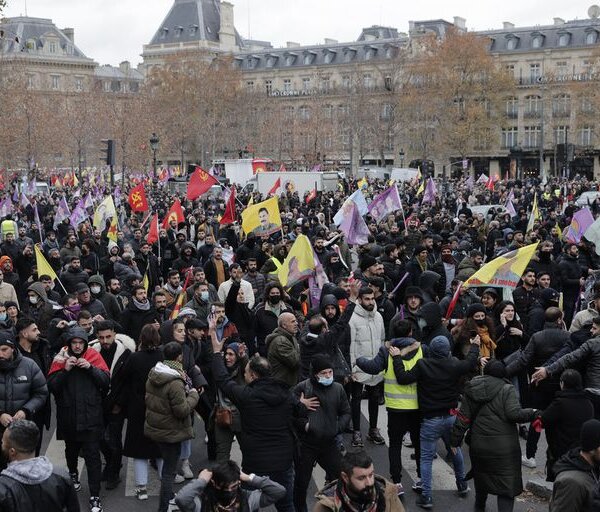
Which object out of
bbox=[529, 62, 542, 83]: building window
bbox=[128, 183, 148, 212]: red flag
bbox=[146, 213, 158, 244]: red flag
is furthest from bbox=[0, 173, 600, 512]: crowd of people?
bbox=[529, 62, 542, 83]: building window

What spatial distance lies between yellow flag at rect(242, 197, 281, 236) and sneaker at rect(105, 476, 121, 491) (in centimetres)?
785

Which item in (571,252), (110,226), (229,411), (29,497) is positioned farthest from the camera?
(110,226)

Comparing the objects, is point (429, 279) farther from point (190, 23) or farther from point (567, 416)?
point (190, 23)

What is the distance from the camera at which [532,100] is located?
2931 inches

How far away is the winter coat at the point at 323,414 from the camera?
22.3 feet

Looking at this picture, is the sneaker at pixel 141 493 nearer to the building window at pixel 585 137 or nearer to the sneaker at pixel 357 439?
the sneaker at pixel 357 439

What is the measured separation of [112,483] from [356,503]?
12.8ft

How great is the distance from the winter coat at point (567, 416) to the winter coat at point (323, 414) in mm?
1514

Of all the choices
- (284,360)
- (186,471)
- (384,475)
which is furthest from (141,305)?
(384,475)

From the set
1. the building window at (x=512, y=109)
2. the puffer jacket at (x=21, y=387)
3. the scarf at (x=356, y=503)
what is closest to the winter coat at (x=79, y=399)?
the puffer jacket at (x=21, y=387)

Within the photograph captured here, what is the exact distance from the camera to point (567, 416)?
6.75 m

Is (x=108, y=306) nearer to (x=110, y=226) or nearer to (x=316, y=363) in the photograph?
(x=316, y=363)

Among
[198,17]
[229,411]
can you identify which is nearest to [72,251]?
[229,411]

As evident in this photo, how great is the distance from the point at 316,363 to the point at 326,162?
6785 centimetres
